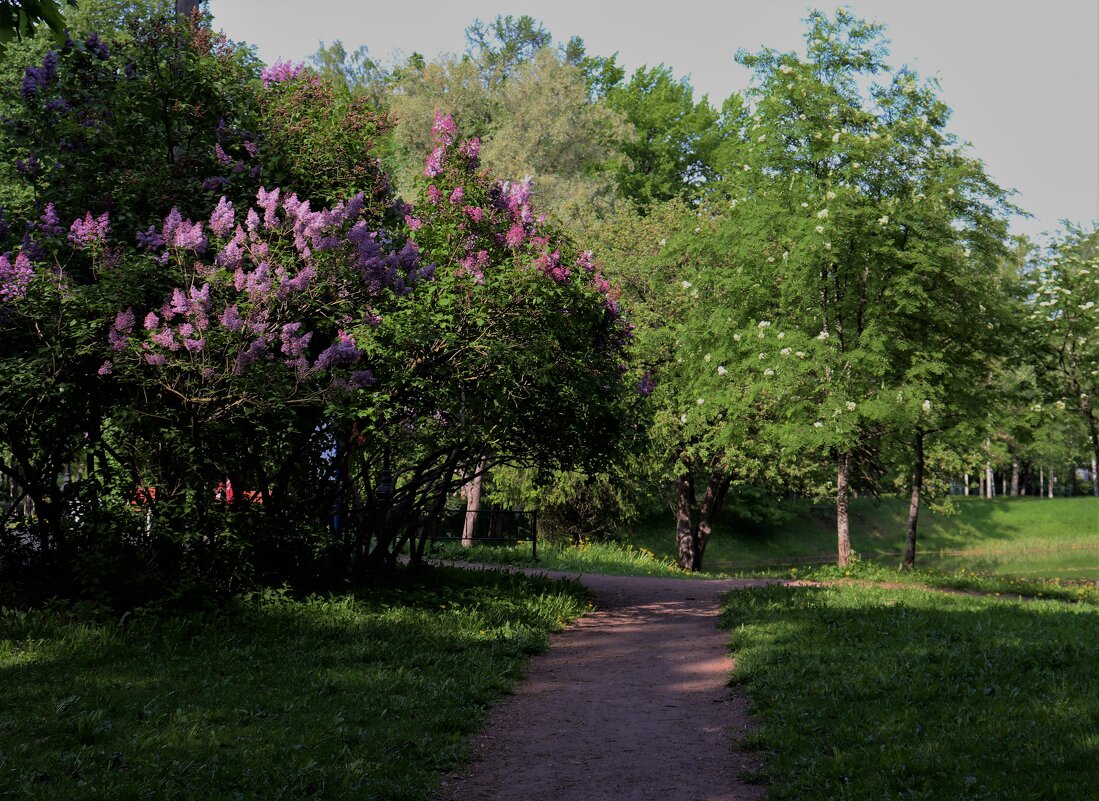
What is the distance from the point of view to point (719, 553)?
40.2 meters

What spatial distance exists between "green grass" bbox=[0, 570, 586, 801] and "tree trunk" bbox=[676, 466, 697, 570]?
1620cm

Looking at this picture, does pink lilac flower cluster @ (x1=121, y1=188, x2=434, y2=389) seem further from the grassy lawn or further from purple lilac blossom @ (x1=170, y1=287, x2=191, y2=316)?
the grassy lawn

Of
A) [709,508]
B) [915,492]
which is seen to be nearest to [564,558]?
[709,508]

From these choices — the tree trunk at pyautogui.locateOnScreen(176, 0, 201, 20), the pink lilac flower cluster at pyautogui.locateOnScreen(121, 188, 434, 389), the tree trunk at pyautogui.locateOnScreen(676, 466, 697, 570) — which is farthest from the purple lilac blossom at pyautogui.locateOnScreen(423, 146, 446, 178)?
the tree trunk at pyautogui.locateOnScreen(676, 466, 697, 570)

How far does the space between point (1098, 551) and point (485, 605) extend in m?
39.1

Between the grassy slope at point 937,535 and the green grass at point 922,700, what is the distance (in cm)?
2570

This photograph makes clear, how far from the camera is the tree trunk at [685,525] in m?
28.0

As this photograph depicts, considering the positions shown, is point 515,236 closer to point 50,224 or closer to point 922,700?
point 50,224

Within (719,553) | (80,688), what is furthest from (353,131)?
(719,553)

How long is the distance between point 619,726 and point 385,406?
487cm

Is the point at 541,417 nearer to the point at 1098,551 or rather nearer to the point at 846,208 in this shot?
the point at 846,208

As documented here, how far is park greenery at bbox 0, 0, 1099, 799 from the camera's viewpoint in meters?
6.97

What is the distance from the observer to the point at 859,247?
715 inches

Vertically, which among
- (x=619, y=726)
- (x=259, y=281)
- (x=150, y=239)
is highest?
(x=150, y=239)
